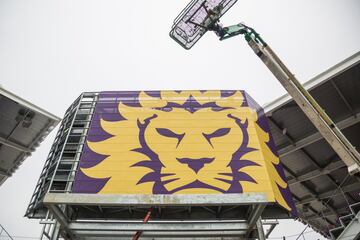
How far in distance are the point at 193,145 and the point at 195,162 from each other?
1.15 meters

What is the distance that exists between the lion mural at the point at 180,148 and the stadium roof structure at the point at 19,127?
4.50m

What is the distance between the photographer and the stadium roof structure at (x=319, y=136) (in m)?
16.9

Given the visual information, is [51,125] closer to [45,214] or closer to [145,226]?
[45,214]

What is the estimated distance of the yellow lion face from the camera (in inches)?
572

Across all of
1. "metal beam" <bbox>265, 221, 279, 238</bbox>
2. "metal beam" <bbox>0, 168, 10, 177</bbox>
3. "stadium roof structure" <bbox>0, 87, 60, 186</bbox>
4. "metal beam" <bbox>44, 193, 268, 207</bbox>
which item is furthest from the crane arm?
"metal beam" <bbox>0, 168, 10, 177</bbox>

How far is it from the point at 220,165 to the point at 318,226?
776 inches

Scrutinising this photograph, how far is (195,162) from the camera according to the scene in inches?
598

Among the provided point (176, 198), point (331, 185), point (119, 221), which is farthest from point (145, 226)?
point (331, 185)

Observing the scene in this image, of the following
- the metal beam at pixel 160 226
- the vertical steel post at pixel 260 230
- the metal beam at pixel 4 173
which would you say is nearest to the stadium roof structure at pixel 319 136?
the vertical steel post at pixel 260 230

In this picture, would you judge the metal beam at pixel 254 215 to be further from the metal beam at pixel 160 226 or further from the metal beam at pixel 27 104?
the metal beam at pixel 27 104

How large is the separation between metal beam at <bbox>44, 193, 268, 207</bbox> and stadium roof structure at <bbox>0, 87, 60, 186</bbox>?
943cm

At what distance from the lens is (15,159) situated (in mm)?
22234

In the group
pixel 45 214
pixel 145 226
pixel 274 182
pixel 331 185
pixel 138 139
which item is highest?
pixel 331 185

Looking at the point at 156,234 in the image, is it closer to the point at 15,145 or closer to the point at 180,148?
the point at 180,148
